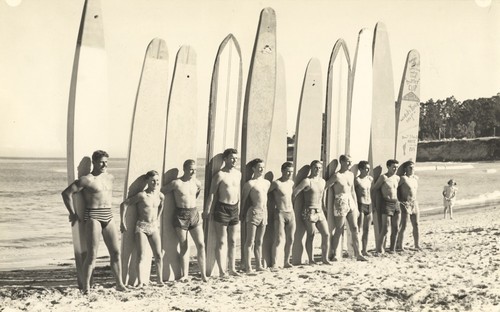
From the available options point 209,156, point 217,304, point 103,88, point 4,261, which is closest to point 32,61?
point 103,88

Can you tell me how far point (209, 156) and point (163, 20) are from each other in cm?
127

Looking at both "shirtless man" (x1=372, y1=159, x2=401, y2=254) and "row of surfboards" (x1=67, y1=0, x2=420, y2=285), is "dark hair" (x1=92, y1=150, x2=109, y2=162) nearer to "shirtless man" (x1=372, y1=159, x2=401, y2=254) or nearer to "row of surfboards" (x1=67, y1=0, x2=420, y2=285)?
"row of surfboards" (x1=67, y1=0, x2=420, y2=285)

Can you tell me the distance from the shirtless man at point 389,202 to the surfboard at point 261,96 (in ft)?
4.35

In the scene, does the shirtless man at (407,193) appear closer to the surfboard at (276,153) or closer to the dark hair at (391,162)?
the dark hair at (391,162)

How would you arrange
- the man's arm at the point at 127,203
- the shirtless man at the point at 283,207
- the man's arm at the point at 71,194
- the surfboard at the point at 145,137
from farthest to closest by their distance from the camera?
the shirtless man at the point at 283,207 < the surfboard at the point at 145,137 < the man's arm at the point at 127,203 < the man's arm at the point at 71,194

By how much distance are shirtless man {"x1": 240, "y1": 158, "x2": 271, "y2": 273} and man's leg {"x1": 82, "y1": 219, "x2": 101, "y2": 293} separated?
1.28 m

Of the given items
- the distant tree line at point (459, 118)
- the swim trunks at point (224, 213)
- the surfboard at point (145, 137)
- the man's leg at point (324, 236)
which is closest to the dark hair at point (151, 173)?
the surfboard at point (145, 137)

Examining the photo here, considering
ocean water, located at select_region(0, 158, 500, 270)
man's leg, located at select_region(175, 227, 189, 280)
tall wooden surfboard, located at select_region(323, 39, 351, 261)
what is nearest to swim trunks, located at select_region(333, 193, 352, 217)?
tall wooden surfboard, located at select_region(323, 39, 351, 261)

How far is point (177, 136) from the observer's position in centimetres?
464

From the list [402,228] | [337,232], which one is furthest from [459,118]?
[337,232]

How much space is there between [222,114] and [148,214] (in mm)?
1157

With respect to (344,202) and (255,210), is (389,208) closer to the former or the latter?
(344,202)

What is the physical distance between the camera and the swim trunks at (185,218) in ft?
14.5

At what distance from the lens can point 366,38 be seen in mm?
5867
